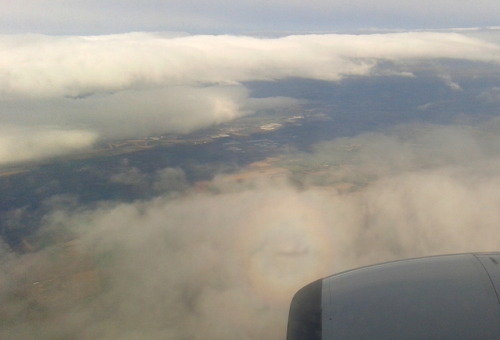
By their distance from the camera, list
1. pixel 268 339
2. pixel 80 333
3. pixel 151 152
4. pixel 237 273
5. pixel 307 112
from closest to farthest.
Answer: pixel 268 339, pixel 80 333, pixel 237 273, pixel 151 152, pixel 307 112

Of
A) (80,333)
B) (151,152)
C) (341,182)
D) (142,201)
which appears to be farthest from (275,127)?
(80,333)

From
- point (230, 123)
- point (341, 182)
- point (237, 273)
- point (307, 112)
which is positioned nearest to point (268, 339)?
point (237, 273)

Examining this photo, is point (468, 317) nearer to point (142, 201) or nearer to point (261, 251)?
point (261, 251)

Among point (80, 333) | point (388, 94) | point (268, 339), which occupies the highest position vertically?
point (388, 94)

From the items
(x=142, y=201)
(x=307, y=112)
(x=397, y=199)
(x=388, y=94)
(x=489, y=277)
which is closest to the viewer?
(x=489, y=277)

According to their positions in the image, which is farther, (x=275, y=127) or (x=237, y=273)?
(x=275, y=127)

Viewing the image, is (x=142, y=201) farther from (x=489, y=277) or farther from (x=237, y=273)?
(x=489, y=277)

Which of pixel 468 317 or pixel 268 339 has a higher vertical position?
pixel 468 317
